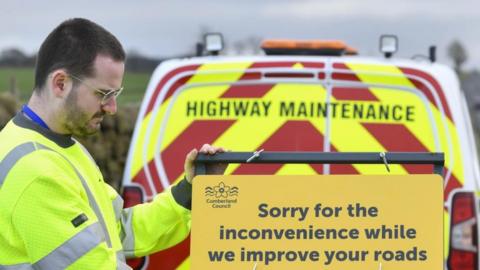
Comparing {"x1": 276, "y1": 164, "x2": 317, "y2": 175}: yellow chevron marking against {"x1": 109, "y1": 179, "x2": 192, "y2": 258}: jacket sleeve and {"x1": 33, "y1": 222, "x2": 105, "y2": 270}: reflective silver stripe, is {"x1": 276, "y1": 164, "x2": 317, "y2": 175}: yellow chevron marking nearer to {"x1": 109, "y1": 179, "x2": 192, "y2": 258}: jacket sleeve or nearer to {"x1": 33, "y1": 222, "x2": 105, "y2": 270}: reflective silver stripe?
{"x1": 109, "y1": 179, "x2": 192, "y2": 258}: jacket sleeve

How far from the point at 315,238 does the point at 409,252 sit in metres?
0.33

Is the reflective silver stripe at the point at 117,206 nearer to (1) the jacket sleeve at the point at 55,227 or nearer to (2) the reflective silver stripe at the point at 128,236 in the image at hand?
(2) the reflective silver stripe at the point at 128,236

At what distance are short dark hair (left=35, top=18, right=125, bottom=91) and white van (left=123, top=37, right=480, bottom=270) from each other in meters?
1.31

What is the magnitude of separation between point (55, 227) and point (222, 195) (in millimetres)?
632

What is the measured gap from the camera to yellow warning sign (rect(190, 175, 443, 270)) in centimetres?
329

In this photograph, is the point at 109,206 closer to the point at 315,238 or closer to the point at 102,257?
the point at 102,257

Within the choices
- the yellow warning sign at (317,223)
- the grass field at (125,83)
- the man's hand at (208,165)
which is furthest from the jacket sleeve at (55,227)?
the grass field at (125,83)

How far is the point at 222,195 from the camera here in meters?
3.30

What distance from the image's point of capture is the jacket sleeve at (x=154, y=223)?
3773mm

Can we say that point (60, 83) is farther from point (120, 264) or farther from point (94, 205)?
point (120, 264)

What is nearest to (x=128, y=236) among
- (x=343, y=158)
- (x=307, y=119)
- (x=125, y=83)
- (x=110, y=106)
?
(x=110, y=106)

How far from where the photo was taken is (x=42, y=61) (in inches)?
124

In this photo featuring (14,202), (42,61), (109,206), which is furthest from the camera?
(109,206)

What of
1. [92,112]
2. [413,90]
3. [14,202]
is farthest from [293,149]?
[14,202]
